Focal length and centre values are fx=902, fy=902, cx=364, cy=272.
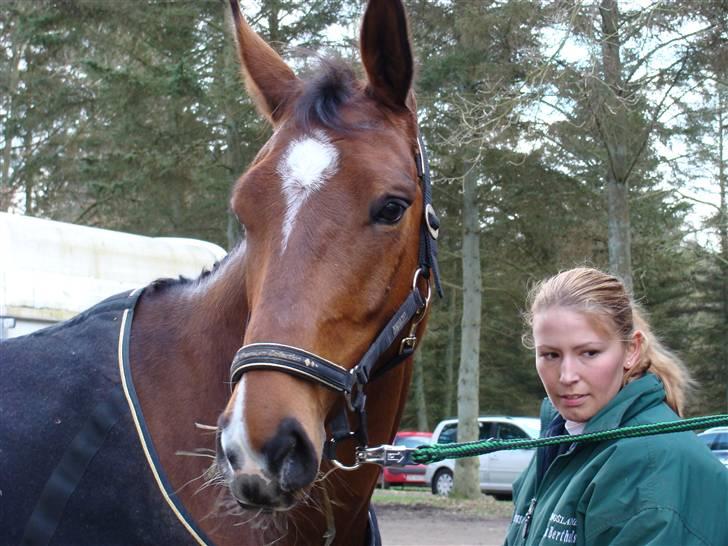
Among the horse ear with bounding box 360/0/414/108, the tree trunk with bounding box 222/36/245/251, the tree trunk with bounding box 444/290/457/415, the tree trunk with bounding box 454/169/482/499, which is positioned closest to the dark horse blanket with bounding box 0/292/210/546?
the horse ear with bounding box 360/0/414/108

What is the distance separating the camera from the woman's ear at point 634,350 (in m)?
2.57

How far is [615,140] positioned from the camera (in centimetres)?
1176

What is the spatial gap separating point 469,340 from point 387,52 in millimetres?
12880

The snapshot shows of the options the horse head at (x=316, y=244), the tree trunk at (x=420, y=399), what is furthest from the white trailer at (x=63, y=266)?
the tree trunk at (x=420, y=399)

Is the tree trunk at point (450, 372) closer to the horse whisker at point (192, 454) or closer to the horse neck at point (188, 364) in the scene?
the horse neck at point (188, 364)

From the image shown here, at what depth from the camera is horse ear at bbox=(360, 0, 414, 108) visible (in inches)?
112

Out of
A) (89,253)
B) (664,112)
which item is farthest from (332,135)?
(664,112)

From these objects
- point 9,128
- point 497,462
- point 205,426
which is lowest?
point 497,462

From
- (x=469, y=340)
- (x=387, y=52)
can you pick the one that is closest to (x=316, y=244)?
(x=387, y=52)

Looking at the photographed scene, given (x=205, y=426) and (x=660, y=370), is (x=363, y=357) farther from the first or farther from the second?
(x=660, y=370)

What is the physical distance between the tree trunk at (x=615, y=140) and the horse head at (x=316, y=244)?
7643 millimetres

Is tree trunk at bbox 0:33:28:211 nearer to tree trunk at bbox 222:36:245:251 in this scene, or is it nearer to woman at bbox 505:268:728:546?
tree trunk at bbox 222:36:245:251

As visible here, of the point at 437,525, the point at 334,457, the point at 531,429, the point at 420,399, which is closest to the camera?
the point at 334,457

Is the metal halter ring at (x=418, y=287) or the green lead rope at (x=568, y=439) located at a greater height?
the metal halter ring at (x=418, y=287)
